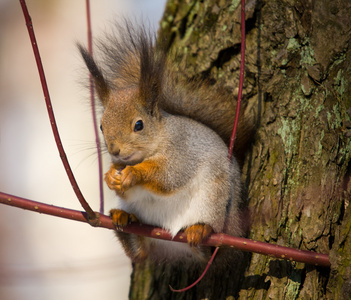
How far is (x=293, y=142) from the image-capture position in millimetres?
1648

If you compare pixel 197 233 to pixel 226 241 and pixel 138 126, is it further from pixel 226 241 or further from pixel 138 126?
pixel 138 126

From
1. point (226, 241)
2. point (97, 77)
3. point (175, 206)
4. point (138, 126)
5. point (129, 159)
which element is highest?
point (97, 77)

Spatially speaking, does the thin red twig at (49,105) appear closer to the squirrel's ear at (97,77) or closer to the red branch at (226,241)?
the red branch at (226,241)

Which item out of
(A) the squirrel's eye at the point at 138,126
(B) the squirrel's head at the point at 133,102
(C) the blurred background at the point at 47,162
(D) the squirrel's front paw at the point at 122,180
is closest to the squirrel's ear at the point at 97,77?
(B) the squirrel's head at the point at 133,102

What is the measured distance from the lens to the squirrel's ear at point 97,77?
1585mm

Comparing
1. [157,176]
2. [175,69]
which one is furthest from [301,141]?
[175,69]

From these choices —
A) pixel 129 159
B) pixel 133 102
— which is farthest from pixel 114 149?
pixel 133 102

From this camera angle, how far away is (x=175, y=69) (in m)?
2.04

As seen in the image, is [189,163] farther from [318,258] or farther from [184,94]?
[318,258]

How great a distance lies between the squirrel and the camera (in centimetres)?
154

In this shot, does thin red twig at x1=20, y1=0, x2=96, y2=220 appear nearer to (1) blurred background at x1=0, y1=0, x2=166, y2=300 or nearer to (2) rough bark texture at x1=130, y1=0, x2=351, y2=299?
(2) rough bark texture at x1=130, y1=0, x2=351, y2=299

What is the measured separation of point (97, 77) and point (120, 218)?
502 millimetres

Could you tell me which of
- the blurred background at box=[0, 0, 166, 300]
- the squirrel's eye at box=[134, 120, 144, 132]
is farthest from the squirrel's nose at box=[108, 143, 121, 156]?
the blurred background at box=[0, 0, 166, 300]

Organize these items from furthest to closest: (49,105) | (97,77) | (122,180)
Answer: (97,77)
(122,180)
(49,105)
